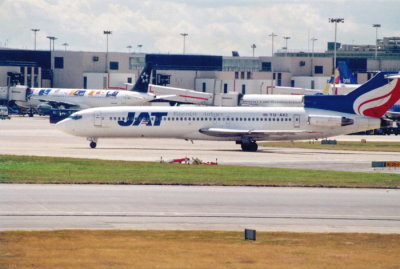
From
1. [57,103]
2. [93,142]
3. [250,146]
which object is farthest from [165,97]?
[250,146]

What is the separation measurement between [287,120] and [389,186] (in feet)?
90.4

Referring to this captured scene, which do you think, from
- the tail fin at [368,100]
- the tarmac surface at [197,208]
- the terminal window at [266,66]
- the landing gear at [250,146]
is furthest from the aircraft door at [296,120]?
the terminal window at [266,66]

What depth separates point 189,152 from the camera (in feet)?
231

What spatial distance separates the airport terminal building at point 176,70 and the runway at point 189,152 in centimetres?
6823

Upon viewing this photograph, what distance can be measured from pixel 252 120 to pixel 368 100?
9.80 meters

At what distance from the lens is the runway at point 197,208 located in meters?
32.9

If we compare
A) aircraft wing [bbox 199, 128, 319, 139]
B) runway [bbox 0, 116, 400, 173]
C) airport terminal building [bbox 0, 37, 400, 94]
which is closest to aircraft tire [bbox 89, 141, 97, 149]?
runway [bbox 0, 116, 400, 173]

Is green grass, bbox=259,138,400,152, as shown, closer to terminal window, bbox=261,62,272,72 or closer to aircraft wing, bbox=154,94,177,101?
aircraft wing, bbox=154,94,177,101

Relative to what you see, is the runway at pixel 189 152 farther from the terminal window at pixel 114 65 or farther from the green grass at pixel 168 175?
the terminal window at pixel 114 65

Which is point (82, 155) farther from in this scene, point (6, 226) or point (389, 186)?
point (6, 226)

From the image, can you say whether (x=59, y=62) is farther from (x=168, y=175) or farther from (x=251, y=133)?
(x=168, y=175)

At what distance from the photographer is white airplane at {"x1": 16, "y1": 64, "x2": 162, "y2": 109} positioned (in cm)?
12838

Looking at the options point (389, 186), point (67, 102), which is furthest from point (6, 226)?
point (67, 102)

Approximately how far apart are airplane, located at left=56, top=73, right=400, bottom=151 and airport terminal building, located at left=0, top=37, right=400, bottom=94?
7548 centimetres
